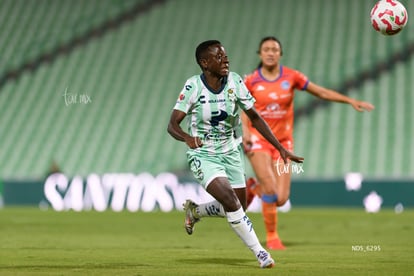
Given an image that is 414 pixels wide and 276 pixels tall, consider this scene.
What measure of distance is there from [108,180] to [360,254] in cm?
1174

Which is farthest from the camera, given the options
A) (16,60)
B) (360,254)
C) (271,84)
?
(16,60)

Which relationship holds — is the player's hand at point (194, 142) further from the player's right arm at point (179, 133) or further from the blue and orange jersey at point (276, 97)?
the blue and orange jersey at point (276, 97)

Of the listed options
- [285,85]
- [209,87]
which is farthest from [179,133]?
[285,85]

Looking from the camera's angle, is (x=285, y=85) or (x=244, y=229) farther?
(x=285, y=85)

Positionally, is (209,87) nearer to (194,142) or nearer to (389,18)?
(194,142)

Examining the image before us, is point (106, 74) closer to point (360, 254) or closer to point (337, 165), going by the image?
point (337, 165)

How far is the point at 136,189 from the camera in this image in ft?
72.7

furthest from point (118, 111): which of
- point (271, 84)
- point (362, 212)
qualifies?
point (271, 84)

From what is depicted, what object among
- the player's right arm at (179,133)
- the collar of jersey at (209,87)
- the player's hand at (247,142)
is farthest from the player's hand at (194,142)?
the player's hand at (247,142)

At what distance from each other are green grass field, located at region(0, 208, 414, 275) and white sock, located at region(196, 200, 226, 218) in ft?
1.54

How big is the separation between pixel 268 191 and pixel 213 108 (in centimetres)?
311

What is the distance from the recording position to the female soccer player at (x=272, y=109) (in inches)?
490

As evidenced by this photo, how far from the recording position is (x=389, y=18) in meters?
11.0

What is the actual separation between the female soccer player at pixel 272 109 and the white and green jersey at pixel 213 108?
2.88m
